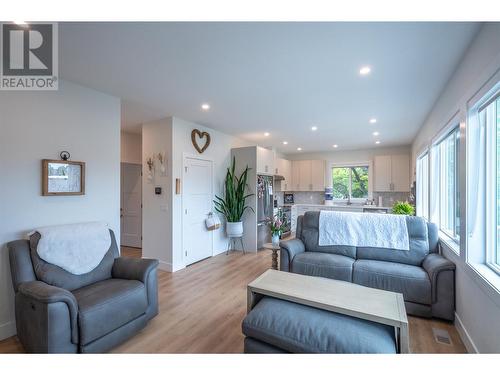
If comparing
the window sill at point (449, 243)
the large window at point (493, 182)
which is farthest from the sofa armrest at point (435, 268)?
the large window at point (493, 182)

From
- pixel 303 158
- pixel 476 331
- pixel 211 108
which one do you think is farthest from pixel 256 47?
pixel 303 158

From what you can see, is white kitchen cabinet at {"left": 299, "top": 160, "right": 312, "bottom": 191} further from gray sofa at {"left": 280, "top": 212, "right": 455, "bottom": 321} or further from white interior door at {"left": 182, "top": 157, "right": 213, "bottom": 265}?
gray sofa at {"left": 280, "top": 212, "right": 455, "bottom": 321}

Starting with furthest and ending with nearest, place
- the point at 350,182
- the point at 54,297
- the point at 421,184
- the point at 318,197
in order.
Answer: the point at 318,197 → the point at 350,182 → the point at 421,184 → the point at 54,297

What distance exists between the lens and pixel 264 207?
212 inches

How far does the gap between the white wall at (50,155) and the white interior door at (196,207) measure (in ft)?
4.04

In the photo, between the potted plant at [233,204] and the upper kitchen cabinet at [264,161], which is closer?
the potted plant at [233,204]

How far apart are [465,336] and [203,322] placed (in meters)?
2.39

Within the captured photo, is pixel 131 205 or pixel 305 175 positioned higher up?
pixel 305 175

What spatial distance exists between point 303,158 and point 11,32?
23.6 feet

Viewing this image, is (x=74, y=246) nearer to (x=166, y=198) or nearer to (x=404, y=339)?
(x=166, y=198)

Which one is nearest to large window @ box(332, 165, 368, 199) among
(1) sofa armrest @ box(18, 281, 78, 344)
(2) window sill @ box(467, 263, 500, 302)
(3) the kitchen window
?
(3) the kitchen window

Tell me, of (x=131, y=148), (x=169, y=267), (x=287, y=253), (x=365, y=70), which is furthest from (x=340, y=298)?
(x=131, y=148)

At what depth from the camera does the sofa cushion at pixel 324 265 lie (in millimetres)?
2831
